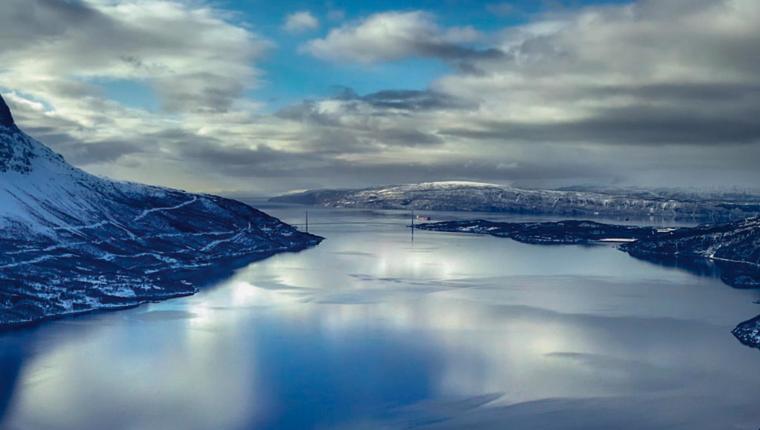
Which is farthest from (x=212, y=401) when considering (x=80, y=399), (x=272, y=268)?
(x=272, y=268)

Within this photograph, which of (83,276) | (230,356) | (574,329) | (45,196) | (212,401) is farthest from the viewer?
(45,196)

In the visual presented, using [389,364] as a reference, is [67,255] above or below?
above

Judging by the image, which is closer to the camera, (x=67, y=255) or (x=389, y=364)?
(x=389, y=364)

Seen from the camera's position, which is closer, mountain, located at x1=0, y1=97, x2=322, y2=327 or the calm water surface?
the calm water surface

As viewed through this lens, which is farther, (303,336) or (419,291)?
(419,291)

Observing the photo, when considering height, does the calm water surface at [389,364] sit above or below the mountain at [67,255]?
below

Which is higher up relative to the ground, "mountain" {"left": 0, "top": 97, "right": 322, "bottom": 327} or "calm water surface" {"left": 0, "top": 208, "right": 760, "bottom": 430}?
"mountain" {"left": 0, "top": 97, "right": 322, "bottom": 327}

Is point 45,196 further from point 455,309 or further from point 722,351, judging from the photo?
point 722,351

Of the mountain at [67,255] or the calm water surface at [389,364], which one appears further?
the mountain at [67,255]
